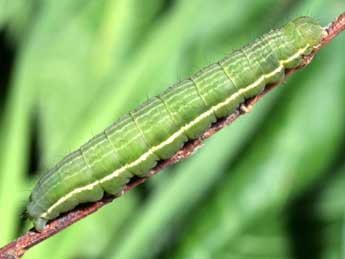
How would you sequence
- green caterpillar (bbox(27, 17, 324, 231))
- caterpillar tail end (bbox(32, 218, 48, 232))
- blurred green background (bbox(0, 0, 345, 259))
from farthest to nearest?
1. blurred green background (bbox(0, 0, 345, 259))
2. green caterpillar (bbox(27, 17, 324, 231))
3. caterpillar tail end (bbox(32, 218, 48, 232))

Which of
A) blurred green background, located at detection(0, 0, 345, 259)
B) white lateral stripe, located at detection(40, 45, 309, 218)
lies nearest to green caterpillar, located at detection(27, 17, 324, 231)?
white lateral stripe, located at detection(40, 45, 309, 218)

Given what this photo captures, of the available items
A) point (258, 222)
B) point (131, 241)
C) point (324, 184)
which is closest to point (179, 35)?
point (131, 241)

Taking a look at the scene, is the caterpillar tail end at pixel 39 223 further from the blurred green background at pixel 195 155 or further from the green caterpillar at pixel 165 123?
the blurred green background at pixel 195 155

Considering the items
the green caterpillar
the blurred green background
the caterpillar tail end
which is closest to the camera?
the caterpillar tail end

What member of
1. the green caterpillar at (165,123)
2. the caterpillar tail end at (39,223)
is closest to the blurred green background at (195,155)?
the green caterpillar at (165,123)

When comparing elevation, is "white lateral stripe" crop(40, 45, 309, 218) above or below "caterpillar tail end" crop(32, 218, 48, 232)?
above

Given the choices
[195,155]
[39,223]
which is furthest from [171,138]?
[195,155]

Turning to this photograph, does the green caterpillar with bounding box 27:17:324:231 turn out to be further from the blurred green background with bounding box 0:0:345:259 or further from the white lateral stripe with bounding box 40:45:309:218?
the blurred green background with bounding box 0:0:345:259
